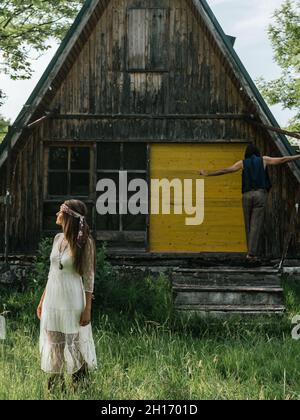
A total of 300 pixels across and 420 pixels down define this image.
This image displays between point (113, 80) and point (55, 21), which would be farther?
point (55, 21)

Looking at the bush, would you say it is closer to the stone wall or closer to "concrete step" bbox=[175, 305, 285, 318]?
"concrete step" bbox=[175, 305, 285, 318]

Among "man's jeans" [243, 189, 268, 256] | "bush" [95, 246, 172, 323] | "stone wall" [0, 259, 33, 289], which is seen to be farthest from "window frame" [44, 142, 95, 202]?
"man's jeans" [243, 189, 268, 256]

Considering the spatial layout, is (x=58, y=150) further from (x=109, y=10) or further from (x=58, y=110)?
(x=109, y=10)

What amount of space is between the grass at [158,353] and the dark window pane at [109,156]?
2.60m

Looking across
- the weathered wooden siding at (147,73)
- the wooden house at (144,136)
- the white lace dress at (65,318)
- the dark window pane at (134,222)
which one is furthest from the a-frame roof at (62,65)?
the white lace dress at (65,318)

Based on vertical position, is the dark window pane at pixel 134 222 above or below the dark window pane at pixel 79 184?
below

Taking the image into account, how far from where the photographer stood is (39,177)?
12445 millimetres

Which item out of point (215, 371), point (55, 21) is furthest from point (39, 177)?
point (55, 21)

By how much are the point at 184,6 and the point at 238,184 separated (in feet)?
12.0

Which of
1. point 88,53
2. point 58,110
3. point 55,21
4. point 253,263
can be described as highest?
point 55,21

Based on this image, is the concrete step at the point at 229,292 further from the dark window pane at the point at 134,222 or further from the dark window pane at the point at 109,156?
the dark window pane at the point at 109,156

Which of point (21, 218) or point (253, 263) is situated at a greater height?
point (21, 218)

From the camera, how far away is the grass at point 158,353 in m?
→ 5.81

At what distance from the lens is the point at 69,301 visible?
217 inches
